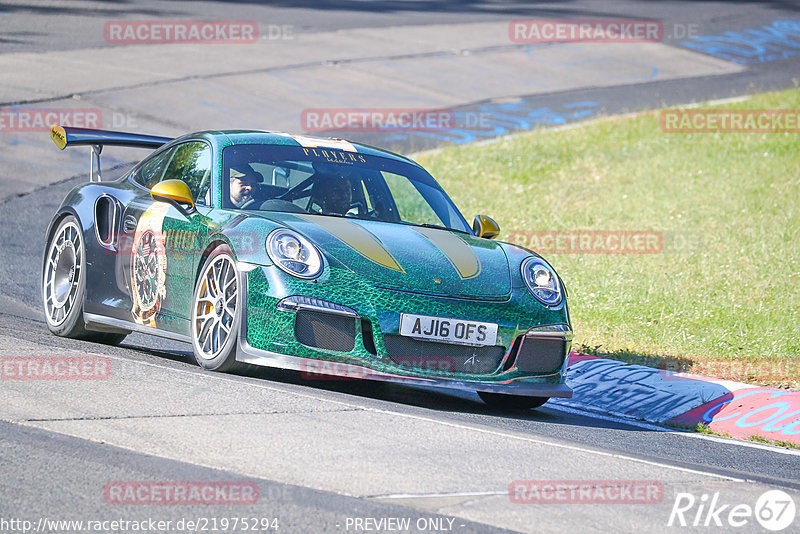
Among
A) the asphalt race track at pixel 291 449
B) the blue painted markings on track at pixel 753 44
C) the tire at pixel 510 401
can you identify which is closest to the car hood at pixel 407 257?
the asphalt race track at pixel 291 449

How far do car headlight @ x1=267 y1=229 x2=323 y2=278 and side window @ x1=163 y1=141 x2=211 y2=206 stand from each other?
0.88 meters

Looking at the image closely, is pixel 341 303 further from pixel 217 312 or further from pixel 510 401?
pixel 510 401

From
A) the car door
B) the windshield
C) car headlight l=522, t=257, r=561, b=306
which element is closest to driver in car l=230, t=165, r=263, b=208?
the windshield

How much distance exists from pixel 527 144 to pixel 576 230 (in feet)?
15.0

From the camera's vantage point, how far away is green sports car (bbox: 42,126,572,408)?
5.77m

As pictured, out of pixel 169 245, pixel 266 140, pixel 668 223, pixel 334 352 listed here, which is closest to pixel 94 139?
pixel 266 140

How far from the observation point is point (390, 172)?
7410mm

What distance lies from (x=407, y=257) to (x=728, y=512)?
2.42m

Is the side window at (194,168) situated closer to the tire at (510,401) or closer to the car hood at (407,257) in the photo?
the car hood at (407,257)

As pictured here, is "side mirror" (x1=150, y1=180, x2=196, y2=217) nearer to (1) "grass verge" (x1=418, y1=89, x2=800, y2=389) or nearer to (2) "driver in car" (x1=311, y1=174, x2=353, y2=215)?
(2) "driver in car" (x1=311, y1=174, x2=353, y2=215)

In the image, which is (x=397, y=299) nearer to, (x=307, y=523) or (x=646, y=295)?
(x=307, y=523)

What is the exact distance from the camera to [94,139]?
7.82m

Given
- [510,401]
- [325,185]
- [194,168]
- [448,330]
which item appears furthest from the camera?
[194,168]

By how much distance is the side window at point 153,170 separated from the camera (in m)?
7.47
